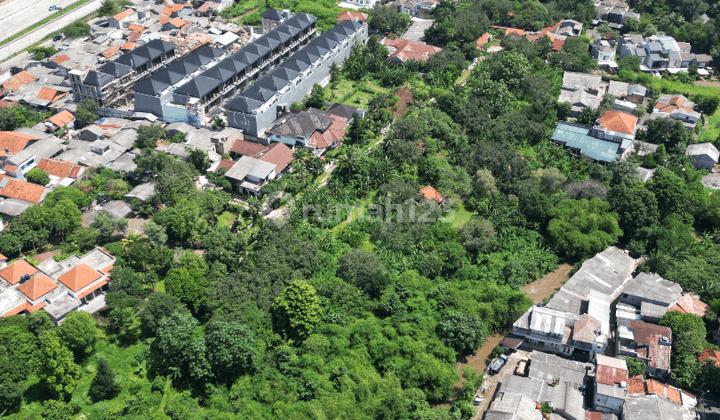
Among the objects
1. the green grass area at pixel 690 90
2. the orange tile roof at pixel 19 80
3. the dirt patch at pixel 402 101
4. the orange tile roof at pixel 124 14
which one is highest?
the orange tile roof at pixel 124 14

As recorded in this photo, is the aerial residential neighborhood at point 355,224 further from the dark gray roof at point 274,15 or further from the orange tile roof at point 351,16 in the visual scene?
the orange tile roof at point 351,16

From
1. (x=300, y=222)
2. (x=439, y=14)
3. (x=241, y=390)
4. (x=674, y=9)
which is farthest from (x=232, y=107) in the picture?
(x=674, y=9)

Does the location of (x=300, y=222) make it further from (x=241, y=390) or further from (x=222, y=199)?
(x=241, y=390)

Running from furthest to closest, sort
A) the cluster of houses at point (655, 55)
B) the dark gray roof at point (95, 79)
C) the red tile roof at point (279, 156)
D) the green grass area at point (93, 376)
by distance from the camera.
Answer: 1. the cluster of houses at point (655, 55)
2. the dark gray roof at point (95, 79)
3. the red tile roof at point (279, 156)
4. the green grass area at point (93, 376)

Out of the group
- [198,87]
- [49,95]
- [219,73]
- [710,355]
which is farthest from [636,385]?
[49,95]

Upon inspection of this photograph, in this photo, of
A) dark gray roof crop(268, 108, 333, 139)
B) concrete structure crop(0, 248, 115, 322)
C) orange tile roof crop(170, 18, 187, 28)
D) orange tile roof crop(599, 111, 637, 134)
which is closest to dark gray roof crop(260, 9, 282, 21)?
orange tile roof crop(170, 18, 187, 28)

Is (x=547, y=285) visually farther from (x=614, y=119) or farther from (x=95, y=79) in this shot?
(x=95, y=79)

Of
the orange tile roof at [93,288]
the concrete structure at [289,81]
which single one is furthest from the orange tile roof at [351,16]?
the orange tile roof at [93,288]
